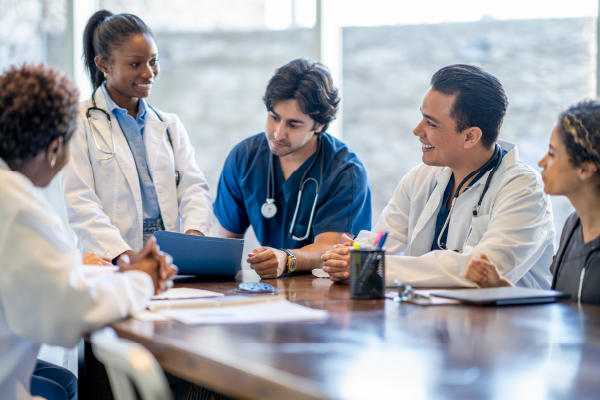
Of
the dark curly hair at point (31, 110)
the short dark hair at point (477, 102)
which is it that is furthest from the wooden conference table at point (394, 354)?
the short dark hair at point (477, 102)

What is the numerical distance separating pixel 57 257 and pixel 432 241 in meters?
1.44

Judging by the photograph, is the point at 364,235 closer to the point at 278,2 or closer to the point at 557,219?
the point at 557,219

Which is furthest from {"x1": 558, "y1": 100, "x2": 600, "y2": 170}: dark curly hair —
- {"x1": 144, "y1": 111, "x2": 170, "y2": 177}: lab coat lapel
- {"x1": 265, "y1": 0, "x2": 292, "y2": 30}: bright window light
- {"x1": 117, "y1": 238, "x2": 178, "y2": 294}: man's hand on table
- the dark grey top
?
{"x1": 265, "y1": 0, "x2": 292, "y2": 30}: bright window light

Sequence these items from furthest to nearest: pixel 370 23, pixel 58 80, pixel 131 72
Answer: pixel 370 23 < pixel 131 72 < pixel 58 80

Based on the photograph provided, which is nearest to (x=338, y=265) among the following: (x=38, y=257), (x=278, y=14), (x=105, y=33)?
(x=38, y=257)

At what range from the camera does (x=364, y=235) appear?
2113 mm

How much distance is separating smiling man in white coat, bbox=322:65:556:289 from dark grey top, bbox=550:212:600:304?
5.7 inches

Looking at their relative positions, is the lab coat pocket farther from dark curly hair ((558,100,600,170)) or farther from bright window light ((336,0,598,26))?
bright window light ((336,0,598,26))

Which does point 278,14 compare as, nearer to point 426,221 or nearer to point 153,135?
point 153,135

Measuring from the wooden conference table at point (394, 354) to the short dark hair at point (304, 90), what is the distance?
1.24m

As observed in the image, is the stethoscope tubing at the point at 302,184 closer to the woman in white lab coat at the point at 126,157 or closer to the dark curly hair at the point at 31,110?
the woman in white lab coat at the point at 126,157

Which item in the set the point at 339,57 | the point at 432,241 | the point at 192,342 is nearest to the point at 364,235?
the point at 432,241

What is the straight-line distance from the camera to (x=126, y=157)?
2250 mm

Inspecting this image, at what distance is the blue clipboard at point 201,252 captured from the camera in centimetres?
171
